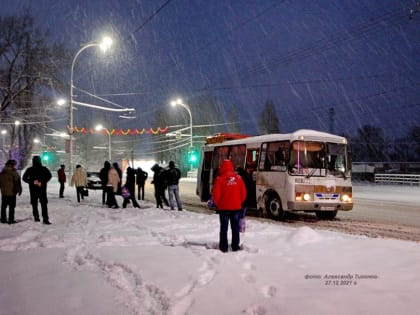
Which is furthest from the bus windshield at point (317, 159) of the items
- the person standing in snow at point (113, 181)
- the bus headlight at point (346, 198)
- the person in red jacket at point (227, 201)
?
the person standing in snow at point (113, 181)

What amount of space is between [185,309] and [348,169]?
1164 centimetres

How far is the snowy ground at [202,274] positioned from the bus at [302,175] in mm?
4041

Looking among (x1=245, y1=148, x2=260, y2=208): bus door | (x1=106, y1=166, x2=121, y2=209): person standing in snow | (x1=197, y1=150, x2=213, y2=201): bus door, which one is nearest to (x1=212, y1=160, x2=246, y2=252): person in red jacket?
(x1=245, y1=148, x2=260, y2=208): bus door

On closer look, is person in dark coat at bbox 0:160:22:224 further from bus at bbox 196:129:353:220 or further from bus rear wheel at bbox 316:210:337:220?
bus rear wheel at bbox 316:210:337:220

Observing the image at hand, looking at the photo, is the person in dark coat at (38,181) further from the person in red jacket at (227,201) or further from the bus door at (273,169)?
the bus door at (273,169)

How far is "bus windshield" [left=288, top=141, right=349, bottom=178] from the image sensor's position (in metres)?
15.1

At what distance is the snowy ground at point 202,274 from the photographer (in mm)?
5285

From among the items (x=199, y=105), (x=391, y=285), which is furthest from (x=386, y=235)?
(x=199, y=105)

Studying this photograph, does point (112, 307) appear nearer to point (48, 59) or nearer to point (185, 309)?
point (185, 309)

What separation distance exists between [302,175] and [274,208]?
1.65 meters

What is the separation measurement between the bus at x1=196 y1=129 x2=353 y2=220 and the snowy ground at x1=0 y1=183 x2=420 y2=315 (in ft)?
13.3

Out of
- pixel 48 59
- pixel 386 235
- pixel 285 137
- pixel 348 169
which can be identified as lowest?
pixel 386 235

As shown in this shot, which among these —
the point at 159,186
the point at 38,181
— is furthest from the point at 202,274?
the point at 159,186

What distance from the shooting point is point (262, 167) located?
16.6m
